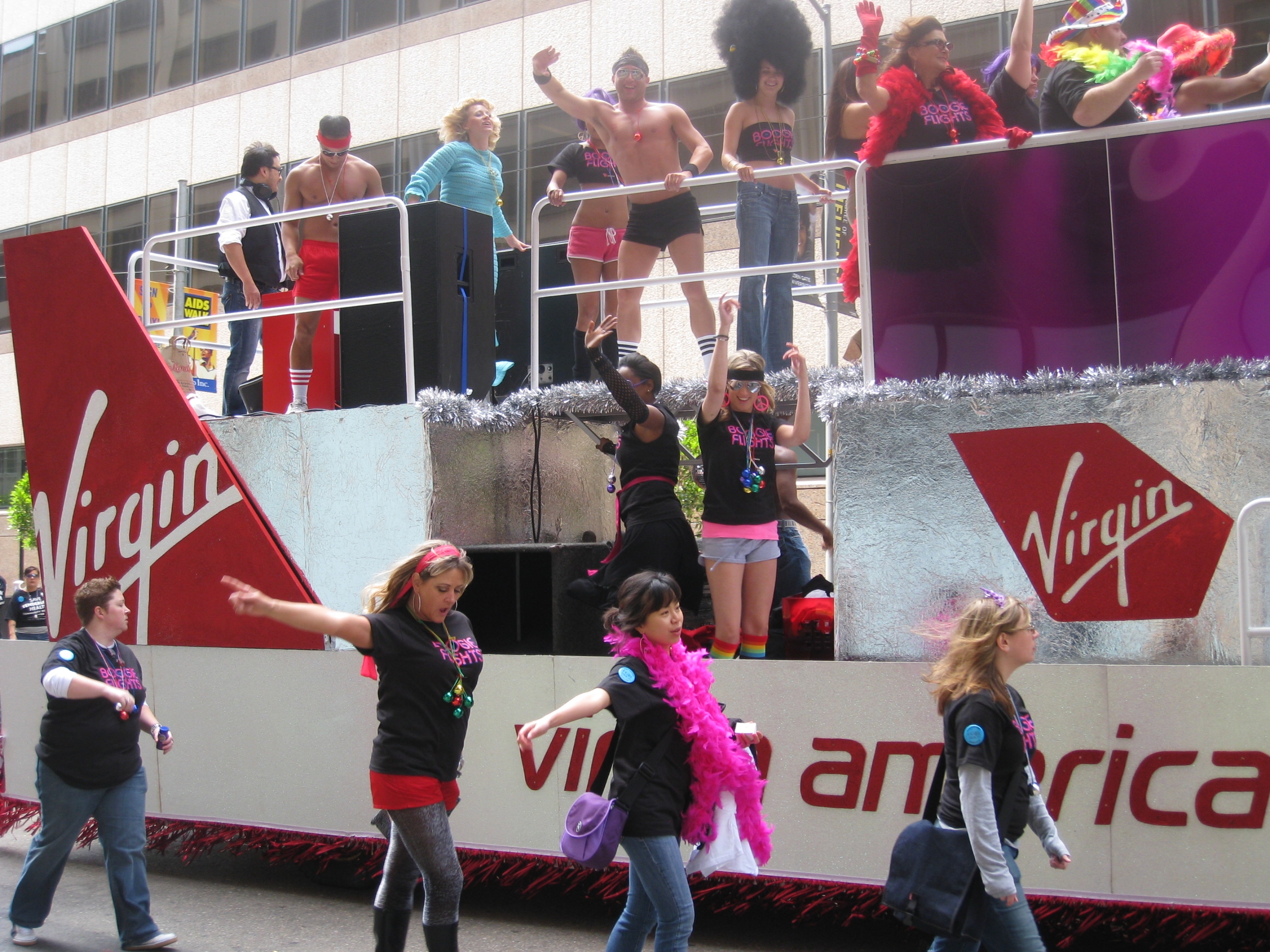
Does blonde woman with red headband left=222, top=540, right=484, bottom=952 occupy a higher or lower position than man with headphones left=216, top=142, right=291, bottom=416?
lower

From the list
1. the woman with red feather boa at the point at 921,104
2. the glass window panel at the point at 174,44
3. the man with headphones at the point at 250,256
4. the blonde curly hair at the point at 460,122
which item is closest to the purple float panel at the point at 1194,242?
the woman with red feather boa at the point at 921,104

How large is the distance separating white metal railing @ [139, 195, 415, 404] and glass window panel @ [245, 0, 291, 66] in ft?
61.2

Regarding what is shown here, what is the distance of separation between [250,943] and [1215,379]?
14.8 feet

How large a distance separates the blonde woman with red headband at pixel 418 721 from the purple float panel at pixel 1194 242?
9.31ft

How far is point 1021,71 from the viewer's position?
5.42m

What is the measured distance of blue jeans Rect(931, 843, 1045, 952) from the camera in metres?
3.35

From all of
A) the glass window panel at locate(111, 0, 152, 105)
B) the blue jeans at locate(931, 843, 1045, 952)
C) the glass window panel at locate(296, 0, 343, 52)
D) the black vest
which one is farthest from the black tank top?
the glass window panel at locate(111, 0, 152, 105)

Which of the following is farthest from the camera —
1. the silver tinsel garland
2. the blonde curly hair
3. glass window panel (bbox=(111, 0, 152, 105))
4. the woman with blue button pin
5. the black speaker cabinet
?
glass window panel (bbox=(111, 0, 152, 105))

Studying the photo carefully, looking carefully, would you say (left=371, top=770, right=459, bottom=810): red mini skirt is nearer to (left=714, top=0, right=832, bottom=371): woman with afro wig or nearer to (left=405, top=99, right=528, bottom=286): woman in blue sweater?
(left=714, top=0, right=832, bottom=371): woman with afro wig

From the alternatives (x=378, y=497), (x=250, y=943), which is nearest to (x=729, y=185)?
(x=378, y=497)

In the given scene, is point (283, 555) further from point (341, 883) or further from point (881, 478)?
point (881, 478)

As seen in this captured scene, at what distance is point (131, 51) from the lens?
26.2 metres

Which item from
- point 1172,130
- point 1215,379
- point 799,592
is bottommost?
point 799,592

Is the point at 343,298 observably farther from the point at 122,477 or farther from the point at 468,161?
the point at 122,477
